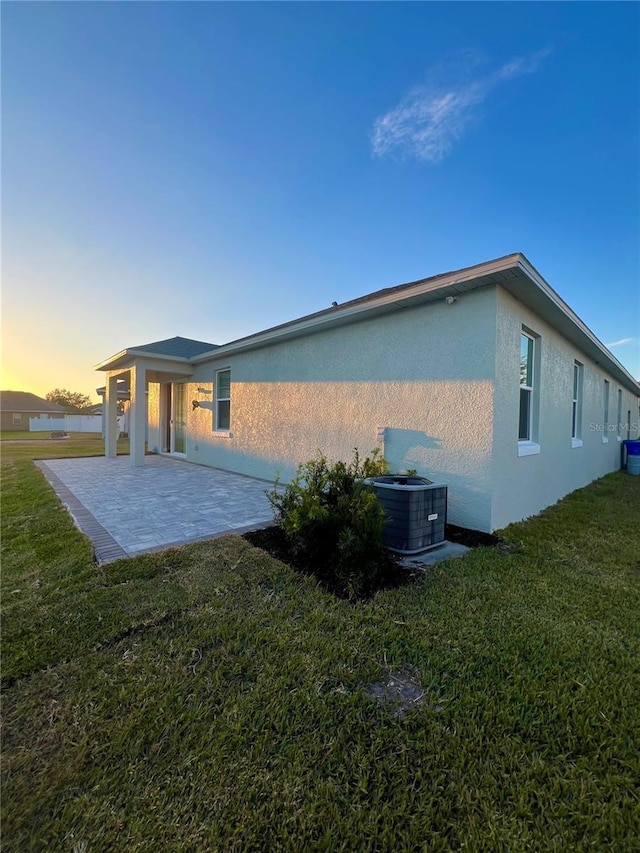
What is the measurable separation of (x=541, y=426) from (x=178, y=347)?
1119 cm

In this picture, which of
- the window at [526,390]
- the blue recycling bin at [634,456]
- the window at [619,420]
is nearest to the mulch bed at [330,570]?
the window at [526,390]

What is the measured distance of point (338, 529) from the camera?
365 centimetres

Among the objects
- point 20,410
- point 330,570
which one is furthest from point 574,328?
point 20,410

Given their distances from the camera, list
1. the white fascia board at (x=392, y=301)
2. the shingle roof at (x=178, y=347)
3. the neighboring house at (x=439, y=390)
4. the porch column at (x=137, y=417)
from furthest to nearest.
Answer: the shingle roof at (x=178, y=347) → the porch column at (x=137, y=417) → the neighboring house at (x=439, y=390) → the white fascia board at (x=392, y=301)

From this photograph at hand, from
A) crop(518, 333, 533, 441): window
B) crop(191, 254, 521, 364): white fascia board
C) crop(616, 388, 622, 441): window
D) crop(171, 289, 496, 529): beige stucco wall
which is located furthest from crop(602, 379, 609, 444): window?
crop(191, 254, 521, 364): white fascia board

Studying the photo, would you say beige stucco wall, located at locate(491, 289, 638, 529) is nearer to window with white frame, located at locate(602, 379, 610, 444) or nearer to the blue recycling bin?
window with white frame, located at locate(602, 379, 610, 444)

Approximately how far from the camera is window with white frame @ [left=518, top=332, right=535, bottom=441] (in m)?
5.78

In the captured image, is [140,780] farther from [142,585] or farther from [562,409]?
[562,409]

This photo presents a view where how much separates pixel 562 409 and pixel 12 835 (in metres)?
8.68

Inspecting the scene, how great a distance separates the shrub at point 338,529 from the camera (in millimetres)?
3385

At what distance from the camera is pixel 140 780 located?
1.44 meters

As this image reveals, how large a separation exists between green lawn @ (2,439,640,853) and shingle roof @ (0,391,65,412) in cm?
5715

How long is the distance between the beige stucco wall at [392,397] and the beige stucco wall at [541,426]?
0.82 feet

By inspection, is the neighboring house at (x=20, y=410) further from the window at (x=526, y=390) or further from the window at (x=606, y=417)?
the window at (x=606, y=417)
